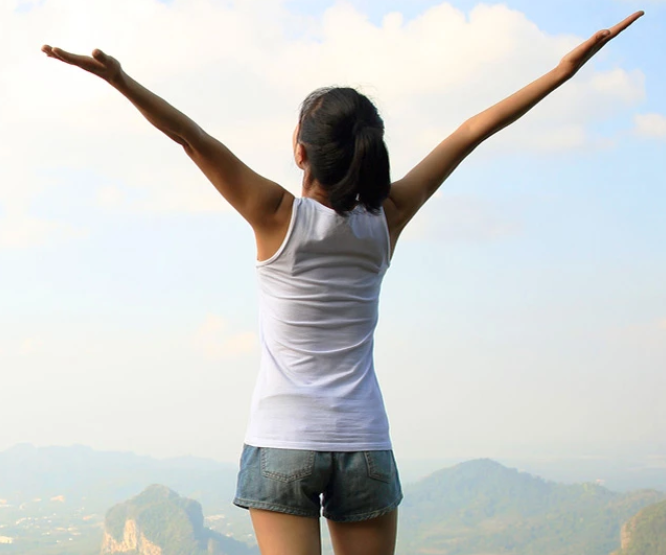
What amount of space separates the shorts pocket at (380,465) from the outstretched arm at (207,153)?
1.40 feet

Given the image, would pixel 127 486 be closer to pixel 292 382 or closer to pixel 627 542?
pixel 627 542

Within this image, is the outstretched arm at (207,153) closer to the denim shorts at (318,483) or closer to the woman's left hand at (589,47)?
the denim shorts at (318,483)

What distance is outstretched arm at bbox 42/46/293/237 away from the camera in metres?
1.31

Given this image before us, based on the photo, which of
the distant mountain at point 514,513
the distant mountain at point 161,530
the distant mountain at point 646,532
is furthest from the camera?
the distant mountain at point 161,530

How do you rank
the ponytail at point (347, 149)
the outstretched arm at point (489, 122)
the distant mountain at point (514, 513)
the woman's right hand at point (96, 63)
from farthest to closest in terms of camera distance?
the distant mountain at point (514, 513), the outstretched arm at point (489, 122), the ponytail at point (347, 149), the woman's right hand at point (96, 63)

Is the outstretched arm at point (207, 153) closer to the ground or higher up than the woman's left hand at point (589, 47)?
closer to the ground

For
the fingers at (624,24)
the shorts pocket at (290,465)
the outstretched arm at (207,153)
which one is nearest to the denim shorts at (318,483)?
the shorts pocket at (290,465)

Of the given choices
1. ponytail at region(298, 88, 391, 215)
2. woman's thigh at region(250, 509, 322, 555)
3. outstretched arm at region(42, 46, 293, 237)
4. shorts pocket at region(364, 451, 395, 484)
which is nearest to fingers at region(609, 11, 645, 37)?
ponytail at region(298, 88, 391, 215)

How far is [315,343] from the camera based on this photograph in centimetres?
143

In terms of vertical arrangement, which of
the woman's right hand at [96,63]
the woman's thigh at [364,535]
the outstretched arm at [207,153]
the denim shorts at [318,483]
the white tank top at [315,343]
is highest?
the woman's right hand at [96,63]

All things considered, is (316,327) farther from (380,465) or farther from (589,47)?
(589,47)

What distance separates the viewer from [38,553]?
53.1 feet

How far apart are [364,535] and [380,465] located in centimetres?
14

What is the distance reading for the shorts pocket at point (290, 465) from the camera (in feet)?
4.55
